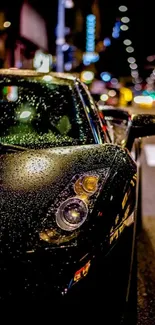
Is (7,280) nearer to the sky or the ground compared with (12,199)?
nearer to the ground

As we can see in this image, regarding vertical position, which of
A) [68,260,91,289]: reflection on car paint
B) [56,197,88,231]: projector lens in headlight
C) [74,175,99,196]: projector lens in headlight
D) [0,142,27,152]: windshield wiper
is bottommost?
[68,260,91,289]: reflection on car paint

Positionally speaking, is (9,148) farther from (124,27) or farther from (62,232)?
(124,27)

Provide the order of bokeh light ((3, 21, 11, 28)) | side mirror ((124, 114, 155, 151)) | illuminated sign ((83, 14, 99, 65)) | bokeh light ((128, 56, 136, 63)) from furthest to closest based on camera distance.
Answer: bokeh light ((128, 56, 136, 63)) < illuminated sign ((83, 14, 99, 65)) < bokeh light ((3, 21, 11, 28)) < side mirror ((124, 114, 155, 151))

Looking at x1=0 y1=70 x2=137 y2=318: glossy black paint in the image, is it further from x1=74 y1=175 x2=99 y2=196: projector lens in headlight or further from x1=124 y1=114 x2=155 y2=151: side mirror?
x1=124 y1=114 x2=155 y2=151: side mirror

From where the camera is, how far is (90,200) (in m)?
2.52

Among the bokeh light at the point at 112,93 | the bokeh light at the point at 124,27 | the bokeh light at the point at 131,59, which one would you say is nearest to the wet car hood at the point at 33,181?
the bokeh light at the point at 112,93

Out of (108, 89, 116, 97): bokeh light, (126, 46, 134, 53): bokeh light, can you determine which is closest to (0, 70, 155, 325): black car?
(108, 89, 116, 97): bokeh light

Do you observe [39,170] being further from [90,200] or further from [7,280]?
[7,280]

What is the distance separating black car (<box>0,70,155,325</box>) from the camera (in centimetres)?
218

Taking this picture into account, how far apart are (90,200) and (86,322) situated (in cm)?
53

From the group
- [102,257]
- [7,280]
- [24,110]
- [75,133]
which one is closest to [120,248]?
[102,257]

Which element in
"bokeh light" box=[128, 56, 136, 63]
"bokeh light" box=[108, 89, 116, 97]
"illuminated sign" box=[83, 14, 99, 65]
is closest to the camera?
"bokeh light" box=[108, 89, 116, 97]

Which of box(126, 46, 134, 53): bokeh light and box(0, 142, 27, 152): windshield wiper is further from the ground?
box(126, 46, 134, 53): bokeh light

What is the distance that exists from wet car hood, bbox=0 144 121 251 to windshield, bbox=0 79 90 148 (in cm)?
72
